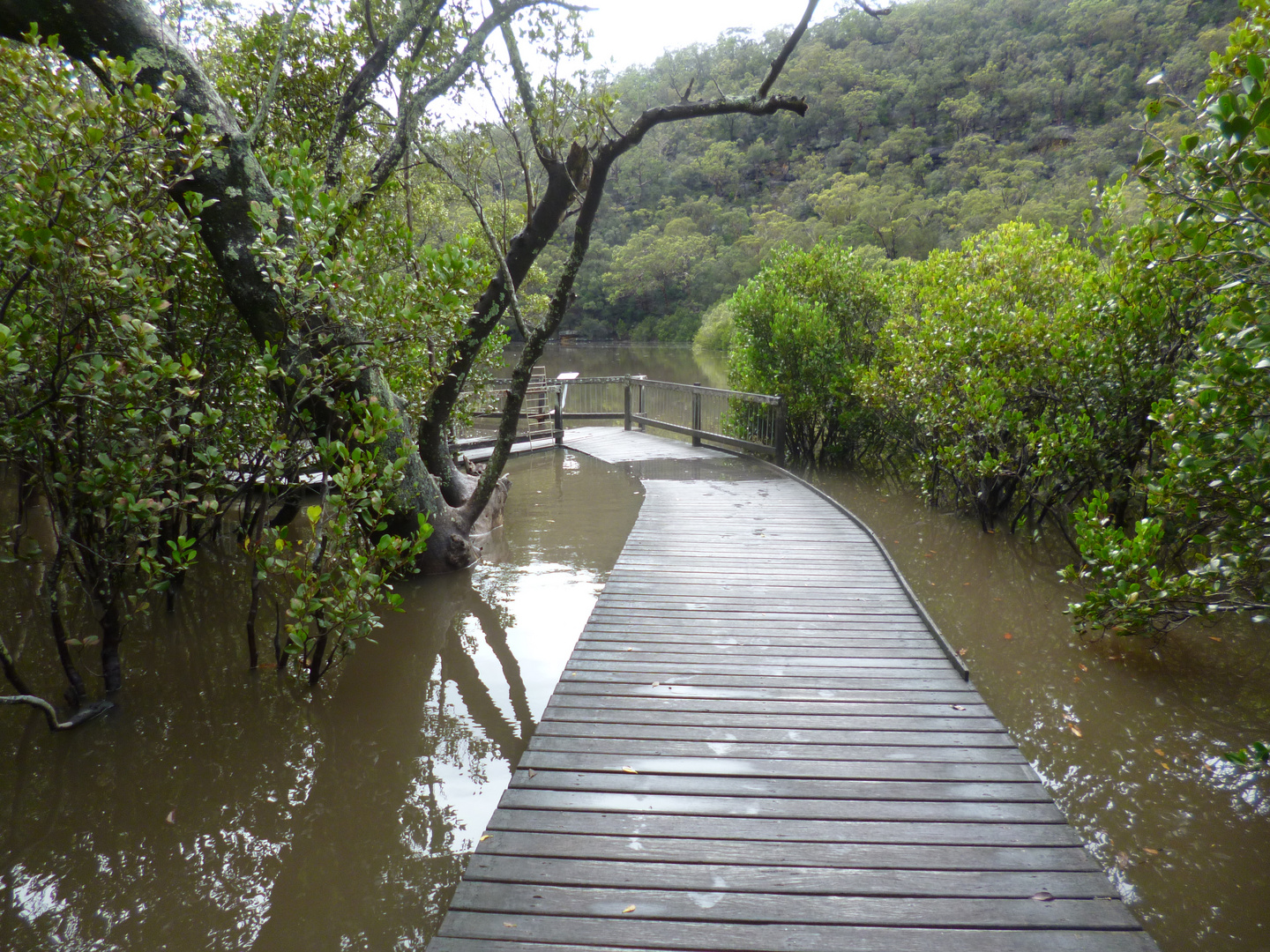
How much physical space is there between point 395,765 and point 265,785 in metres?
0.59

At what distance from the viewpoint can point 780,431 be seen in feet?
31.0

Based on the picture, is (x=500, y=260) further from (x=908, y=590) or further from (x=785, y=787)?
(x=785, y=787)

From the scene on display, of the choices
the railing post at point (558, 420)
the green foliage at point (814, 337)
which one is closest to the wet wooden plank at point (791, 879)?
the green foliage at point (814, 337)

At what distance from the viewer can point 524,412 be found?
11.7 m

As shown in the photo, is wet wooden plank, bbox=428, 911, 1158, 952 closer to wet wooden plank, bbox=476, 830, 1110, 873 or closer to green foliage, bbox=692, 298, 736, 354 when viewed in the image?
wet wooden plank, bbox=476, 830, 1110, 873

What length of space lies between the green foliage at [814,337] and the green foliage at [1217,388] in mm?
5066

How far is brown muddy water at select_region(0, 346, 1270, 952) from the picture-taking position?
8.48ft

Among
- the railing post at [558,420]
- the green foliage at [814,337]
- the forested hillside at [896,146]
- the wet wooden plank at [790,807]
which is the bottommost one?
the railing post at [558,420]

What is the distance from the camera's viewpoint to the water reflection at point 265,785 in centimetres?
255

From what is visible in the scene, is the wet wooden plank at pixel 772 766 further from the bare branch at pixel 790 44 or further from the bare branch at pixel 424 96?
the bare branch at pixel 424 96

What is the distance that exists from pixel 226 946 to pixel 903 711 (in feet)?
9.60

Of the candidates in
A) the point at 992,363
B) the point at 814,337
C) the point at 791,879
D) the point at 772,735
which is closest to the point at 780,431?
the point at 814,337

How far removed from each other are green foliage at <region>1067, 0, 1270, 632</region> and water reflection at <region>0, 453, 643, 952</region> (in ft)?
11.6

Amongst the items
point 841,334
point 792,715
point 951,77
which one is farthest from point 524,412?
point 951,77
